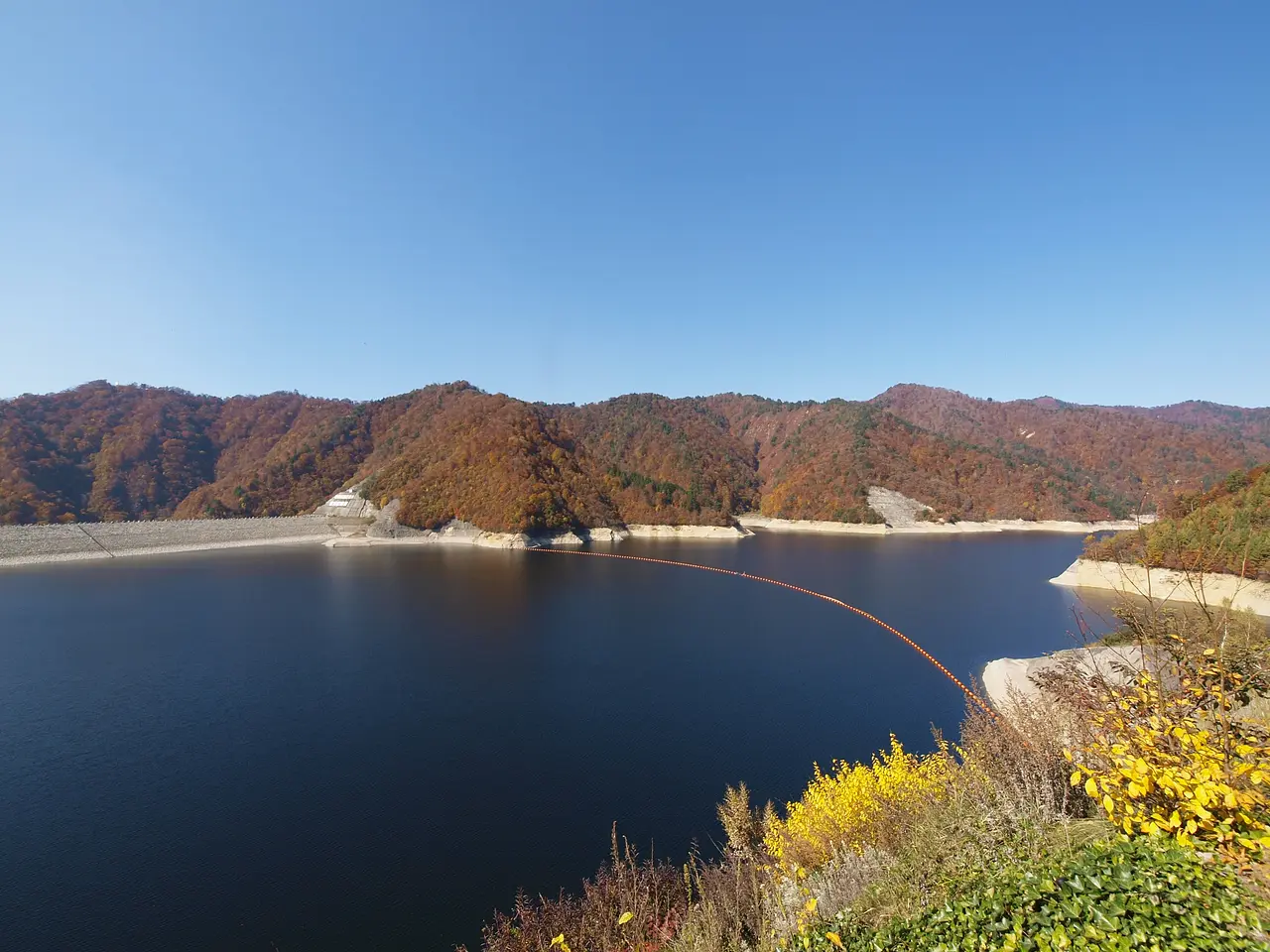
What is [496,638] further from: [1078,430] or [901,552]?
[1078,430]

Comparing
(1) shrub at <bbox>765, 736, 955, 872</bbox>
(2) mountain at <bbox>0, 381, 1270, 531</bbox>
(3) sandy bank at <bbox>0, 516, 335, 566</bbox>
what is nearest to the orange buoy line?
(1) shrub at <bbox>765, 736, 955, 872</bbox>

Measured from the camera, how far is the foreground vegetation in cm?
391

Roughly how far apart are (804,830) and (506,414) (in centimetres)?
9496

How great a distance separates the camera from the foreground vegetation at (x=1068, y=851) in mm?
3910

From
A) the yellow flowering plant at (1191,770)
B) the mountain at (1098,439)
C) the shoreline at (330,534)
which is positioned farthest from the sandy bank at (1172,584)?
the mountain at (1098,439)

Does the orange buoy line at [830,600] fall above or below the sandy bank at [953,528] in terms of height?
below

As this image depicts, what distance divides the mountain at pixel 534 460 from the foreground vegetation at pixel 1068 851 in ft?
228

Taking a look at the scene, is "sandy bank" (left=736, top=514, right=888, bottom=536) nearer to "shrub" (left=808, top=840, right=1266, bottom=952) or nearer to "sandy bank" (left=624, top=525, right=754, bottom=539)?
"sandy bank" (left=624, top=525, right=754, bottom=539)

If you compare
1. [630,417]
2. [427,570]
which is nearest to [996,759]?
[427,570]

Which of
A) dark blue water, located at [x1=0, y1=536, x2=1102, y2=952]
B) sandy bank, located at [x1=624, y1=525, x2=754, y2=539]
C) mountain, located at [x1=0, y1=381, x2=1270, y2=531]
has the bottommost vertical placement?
dark blue water, located at [x1=0, y1=536, x2=1102, y2=952]

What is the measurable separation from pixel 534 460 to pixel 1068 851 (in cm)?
8681

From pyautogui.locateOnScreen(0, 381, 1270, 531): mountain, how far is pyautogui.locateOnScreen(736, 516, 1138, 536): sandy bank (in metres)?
2.21

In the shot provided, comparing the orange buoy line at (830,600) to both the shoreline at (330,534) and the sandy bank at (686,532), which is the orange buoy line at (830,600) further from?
the sandy bank at (686,532)

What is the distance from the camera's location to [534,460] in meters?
89.4
